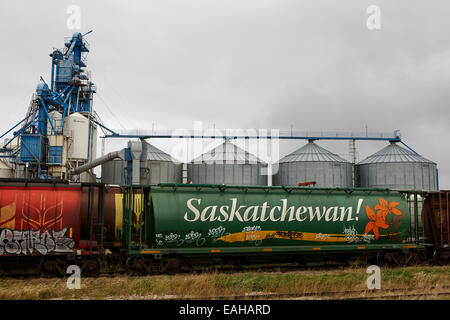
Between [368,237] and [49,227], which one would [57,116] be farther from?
[368,237]

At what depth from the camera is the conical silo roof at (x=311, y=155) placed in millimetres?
49000

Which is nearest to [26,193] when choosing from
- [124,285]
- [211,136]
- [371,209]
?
[124,285]

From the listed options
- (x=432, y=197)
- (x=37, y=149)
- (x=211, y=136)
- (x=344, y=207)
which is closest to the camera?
(x=344, y=207)

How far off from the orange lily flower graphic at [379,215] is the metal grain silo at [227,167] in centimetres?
2688

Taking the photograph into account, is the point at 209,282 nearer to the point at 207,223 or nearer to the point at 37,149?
the point at 207,223

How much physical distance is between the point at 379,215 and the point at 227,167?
27.8 meters

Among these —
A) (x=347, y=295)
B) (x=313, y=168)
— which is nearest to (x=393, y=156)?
(x=313, y=168)

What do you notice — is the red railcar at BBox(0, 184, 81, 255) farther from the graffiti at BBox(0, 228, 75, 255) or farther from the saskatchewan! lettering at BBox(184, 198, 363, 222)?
the saskatchewan! lettering at BBox(184, 198, 363, 222)

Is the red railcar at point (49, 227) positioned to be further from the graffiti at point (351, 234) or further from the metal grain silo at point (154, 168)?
the metal grain silo at point (154, 168)

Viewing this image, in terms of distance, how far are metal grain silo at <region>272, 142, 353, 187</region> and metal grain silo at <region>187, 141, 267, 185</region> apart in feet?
10.6

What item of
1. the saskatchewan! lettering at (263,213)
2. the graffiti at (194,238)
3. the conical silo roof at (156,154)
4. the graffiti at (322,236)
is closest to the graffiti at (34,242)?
the graffiti at (194,238)

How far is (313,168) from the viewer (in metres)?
48.4
